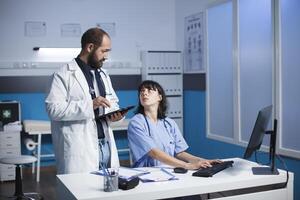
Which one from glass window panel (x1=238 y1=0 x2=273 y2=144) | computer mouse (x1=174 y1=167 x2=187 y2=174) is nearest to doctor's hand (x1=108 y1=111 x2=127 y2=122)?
computer mouse (x1=174 y1=167 x2=187 y2=174)

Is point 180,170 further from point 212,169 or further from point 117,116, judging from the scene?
point 117,116

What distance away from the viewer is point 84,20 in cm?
532

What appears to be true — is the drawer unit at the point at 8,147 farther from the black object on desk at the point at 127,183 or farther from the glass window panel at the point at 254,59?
the black object on desk at the point at 127,183

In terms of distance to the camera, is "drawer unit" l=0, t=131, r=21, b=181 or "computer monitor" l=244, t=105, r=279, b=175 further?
"drawer unit" l=0, t=131, r=21, b=181

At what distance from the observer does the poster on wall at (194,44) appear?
4.96 metres

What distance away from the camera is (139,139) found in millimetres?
2418

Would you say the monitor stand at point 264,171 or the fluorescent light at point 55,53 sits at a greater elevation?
the fluorescent light at point 55,53

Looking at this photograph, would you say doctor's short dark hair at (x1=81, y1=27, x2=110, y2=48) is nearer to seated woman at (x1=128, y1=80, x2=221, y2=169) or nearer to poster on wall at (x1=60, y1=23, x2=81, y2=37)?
seated woman at (x1=128, y1=80, x2=221, y2=169)

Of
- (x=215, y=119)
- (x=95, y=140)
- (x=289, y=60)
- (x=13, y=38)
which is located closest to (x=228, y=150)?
(x=215, y=119)

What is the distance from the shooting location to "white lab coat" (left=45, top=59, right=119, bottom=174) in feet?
7.48

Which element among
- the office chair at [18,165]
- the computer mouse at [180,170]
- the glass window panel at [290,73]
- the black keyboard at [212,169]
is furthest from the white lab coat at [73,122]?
the glass window panel at [290,73]

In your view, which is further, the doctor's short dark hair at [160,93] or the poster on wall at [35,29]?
the poster on wall at [35,29]

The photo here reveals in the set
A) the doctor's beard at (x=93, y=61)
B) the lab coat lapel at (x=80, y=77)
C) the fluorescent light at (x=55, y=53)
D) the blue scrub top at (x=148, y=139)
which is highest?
the fluorescent light at (x=55, y=53)

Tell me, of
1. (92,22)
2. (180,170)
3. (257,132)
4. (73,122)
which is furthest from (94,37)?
(92,22)
